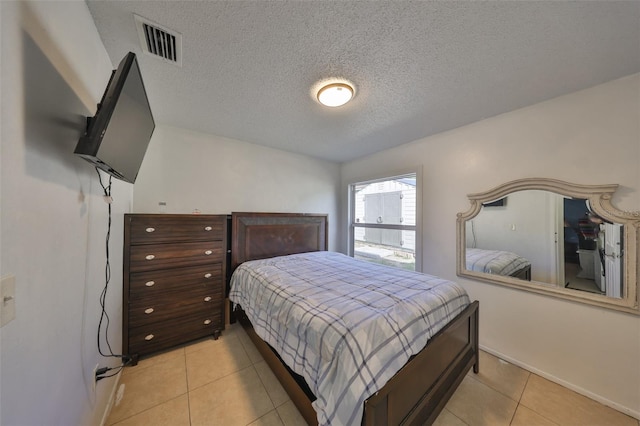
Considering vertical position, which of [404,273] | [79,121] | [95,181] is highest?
[79,121]

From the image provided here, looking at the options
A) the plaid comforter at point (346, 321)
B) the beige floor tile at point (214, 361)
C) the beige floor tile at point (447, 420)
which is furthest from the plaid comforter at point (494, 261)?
the beige floor tile at point (214, 361)

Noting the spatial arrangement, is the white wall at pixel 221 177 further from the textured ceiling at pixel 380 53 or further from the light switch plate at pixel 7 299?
the light switch plate at pixel 7 299

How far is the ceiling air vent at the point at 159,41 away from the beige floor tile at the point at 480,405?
3144mm

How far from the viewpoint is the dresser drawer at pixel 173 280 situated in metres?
1.95

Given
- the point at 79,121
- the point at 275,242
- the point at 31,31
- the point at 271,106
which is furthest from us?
the point at 275,242

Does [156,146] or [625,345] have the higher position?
[156,146]

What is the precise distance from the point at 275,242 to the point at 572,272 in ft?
10.2

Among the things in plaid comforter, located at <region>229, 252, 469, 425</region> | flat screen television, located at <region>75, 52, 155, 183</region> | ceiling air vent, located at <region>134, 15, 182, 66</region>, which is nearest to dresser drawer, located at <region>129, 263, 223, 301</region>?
plaid comforter, located at <region>229, 252, 469, 425</region>

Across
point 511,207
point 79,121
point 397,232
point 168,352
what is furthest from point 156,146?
point 511,207

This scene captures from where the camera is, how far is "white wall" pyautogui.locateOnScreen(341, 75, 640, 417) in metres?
1.55

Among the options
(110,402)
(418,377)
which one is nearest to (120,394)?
(110,402)

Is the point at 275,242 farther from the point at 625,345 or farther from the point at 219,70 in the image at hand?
the point at 625,345

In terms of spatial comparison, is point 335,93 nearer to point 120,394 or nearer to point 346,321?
point 346,321

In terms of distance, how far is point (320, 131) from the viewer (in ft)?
8.77
